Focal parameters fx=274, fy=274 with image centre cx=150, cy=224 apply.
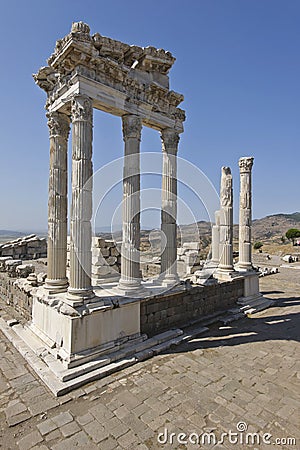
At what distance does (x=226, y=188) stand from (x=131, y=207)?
525cm

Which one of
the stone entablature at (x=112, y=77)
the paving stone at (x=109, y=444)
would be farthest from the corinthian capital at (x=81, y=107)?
the paving stone at (x=109, y=444)

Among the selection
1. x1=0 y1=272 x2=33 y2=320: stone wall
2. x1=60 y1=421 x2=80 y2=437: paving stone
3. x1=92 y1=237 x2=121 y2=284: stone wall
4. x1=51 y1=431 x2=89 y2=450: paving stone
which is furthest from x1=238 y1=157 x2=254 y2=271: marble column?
x1=51 y1=431 x2=89 y2=450: paving stone

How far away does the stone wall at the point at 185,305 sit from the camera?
23.9ft

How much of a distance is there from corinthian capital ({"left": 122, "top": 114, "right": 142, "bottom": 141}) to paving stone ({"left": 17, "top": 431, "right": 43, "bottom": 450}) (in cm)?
653

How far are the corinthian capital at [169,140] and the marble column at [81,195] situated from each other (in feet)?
9.68

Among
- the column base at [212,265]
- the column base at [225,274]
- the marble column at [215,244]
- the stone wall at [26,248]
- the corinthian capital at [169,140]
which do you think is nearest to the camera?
the corinthian capital at [169,140]

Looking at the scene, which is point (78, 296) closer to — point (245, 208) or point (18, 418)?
point (18, 418)

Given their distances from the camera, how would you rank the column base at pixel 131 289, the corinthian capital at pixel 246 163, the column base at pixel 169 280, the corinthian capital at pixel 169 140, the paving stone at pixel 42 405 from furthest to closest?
1. the corinthian capital at pixel 246 163
2. the corinthian capital at pixel 169 140
3. the column base at pixel 169 280
4. the column base at pixel 131 289
5. the paving stone at pixel 42 405

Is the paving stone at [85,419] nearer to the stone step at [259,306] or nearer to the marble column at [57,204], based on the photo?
the marble column at [57,204]

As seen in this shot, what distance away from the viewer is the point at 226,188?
1095 cm

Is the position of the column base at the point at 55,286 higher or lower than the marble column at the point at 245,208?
lower

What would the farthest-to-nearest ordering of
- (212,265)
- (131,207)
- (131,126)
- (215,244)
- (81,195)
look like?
1. (215,244)
2. (212,265)
3. (131,126)
4. (131,207)
5. (81,195)

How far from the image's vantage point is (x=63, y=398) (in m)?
4.79

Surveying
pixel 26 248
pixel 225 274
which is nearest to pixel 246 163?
pixel 225 274
